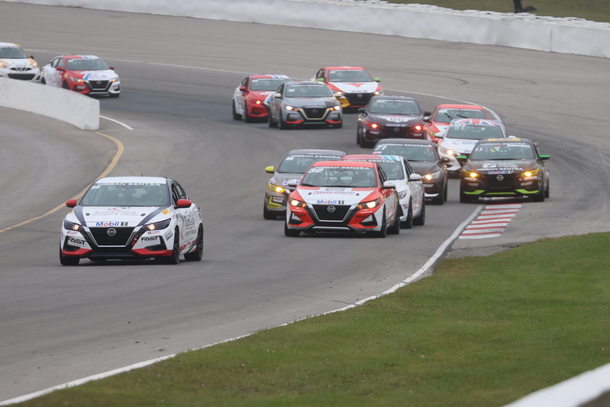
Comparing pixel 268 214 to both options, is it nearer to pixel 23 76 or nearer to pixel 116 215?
pixel 116 215

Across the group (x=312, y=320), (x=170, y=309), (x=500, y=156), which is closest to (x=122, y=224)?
(x=170, y=309)

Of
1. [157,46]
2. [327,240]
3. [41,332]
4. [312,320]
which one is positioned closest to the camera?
[41,332]

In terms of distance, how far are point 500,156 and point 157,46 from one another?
29636mm

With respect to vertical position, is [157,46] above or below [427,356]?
below

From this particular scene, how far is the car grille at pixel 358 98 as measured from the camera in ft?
139

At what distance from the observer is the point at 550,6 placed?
2474 inches

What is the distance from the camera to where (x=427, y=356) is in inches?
393

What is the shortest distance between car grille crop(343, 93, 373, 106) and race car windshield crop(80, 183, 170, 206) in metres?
24.6

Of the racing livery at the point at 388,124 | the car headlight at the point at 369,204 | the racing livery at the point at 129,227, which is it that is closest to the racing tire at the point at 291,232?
the car headlight at the point at 369,204

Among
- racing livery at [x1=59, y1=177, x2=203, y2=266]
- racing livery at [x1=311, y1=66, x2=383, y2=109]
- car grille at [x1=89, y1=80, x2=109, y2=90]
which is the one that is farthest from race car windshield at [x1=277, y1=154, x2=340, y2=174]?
car grille at [x1=89, y1=80, x2=109, y2=90]

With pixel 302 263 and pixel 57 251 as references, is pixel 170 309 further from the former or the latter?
pixel 57 251

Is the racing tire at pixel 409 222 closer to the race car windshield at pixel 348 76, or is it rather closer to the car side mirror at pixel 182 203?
the car side mirror at pixel 182 203

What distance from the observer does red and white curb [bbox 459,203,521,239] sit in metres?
22.5

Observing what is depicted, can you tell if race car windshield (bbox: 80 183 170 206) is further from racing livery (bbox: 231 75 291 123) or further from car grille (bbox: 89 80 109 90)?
car grille (bbox: 89 80 109 90)
